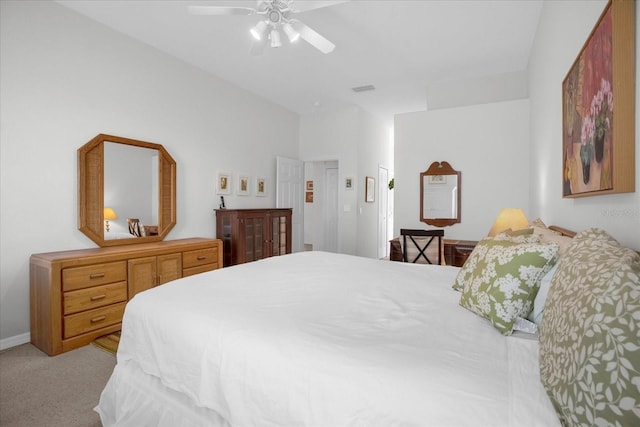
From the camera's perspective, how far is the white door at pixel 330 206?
7.04m

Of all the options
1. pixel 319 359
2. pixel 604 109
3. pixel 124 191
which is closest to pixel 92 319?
pixel 124 191

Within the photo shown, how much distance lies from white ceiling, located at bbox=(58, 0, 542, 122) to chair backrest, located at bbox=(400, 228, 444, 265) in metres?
2.13

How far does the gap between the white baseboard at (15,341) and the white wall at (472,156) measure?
423cm

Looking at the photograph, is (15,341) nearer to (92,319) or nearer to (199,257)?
(92,319)

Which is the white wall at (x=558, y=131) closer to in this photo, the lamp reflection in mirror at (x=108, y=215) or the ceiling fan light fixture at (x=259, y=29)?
the ceiling fan light fixture at (x=259, y=29)

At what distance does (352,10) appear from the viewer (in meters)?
2.99

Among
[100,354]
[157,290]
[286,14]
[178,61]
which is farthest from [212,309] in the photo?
[178,61]

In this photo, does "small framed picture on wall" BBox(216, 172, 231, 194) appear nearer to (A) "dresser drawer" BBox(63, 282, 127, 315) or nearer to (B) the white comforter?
(A) "dresser drawer" BBox(63, 282, 127, 315)

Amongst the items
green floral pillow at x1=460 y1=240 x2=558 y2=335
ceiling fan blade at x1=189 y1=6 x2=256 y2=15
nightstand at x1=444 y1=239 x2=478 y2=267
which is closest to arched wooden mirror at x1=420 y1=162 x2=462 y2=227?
nightstand at x1=444 y1=239 x2=478 y2=267

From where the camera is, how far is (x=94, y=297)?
275 centimetres

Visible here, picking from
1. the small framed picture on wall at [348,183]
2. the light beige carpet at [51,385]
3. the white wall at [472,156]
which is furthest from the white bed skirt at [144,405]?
the small framed picture on wall at [348,183]

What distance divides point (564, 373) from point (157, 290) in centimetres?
165

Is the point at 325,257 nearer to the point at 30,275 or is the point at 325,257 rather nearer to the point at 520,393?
the point at 520,393

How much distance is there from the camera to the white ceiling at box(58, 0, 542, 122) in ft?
9.78
